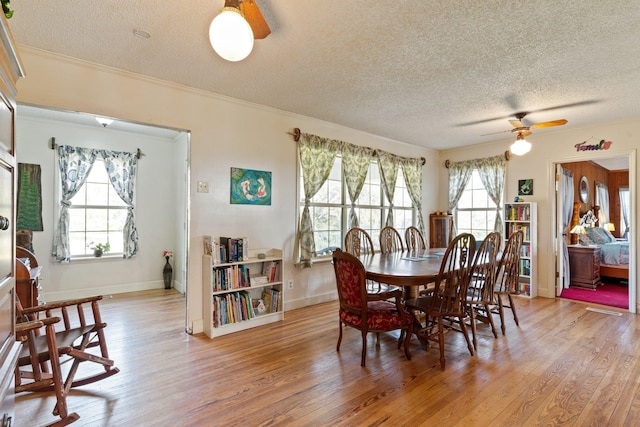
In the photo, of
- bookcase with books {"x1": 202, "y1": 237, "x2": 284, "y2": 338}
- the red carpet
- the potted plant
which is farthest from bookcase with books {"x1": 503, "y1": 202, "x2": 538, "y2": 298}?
the potted plant

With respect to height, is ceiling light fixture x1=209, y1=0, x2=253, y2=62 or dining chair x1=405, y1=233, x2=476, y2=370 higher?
ceiling light fixture x1=209, y1=0, x2=253, y2=62

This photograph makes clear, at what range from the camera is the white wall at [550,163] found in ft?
13.6

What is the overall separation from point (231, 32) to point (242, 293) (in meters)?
2.73

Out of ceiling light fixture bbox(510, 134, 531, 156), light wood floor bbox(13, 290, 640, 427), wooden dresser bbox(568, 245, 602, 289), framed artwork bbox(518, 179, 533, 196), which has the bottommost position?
light wood floor bbox(13, 290, 640, 427)

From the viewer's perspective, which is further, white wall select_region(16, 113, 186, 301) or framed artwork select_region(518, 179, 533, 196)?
framed artwork select_region(518, 179, 533, 196)

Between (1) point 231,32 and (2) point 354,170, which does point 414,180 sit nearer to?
(2) point 354,170

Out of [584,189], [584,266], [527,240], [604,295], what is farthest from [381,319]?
[584,189]

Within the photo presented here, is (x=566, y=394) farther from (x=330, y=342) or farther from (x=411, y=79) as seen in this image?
(x=411, y=79)

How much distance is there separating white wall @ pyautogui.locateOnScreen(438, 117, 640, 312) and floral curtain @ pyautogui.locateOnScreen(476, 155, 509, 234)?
0.10m

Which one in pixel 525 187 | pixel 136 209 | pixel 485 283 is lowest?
pixel 485 283

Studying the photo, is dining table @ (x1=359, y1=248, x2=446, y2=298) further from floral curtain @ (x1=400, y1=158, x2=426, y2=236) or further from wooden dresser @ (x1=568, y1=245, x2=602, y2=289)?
wooden dresser @ (x1=568, y1=245, x2=602, y2=289)

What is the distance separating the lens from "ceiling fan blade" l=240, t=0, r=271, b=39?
5.23 feet

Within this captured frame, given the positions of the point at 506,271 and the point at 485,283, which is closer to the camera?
the point at 485,283

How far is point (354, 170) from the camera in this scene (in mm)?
4844
